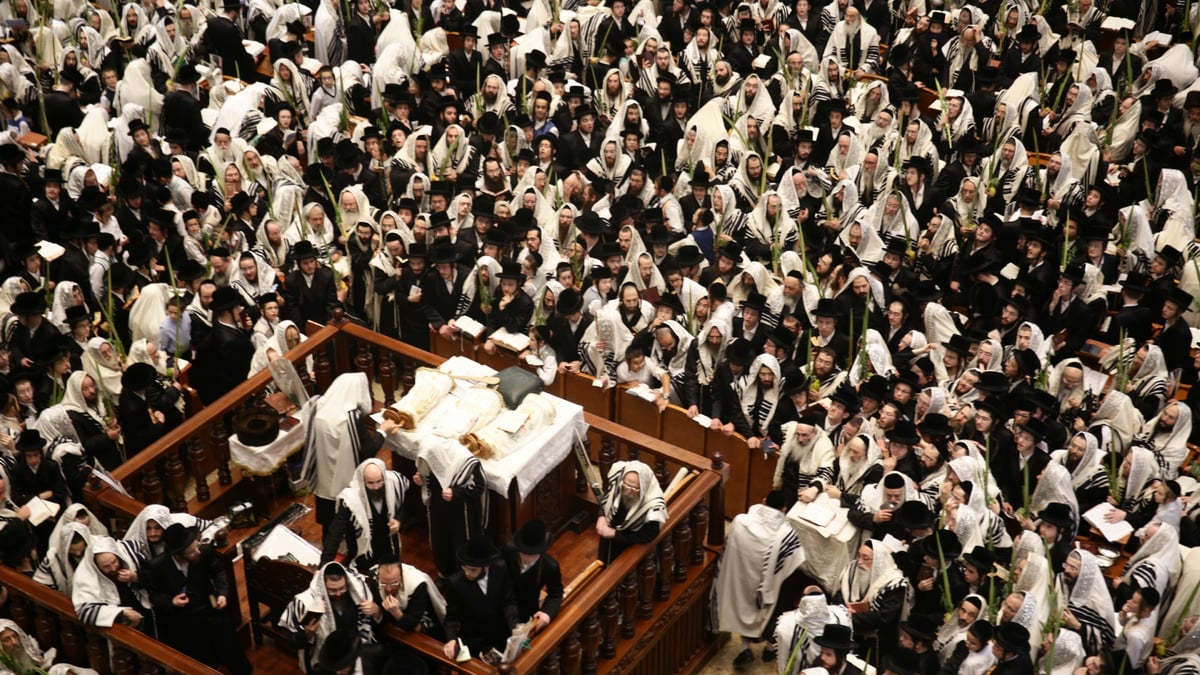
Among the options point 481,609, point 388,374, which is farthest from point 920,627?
point 388,374

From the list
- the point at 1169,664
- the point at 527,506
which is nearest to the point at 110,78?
the point at 527,506

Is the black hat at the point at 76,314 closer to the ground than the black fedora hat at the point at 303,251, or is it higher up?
closer to the ground

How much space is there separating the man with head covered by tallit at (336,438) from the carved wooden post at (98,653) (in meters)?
1.95

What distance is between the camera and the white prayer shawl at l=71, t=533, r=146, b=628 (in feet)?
29.7

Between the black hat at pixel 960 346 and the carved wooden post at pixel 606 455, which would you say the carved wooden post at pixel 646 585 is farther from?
the black hat at pixel 960 346

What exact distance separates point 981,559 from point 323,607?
4.69m

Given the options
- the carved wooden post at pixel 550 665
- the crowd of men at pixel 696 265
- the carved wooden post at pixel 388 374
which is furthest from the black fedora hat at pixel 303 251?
the carved wooden post at pixel 550 665

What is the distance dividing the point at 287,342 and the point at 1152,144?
32.5 feet

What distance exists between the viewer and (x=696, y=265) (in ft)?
45.2

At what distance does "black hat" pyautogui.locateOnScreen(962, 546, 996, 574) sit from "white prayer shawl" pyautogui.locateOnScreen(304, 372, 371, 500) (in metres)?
4.69

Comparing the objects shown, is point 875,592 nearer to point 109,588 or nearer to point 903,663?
point 903,663

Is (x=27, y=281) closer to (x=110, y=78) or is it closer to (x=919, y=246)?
(x=110, y=78)

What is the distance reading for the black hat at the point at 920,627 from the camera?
941 cm

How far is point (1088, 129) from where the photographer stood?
1572 cm
